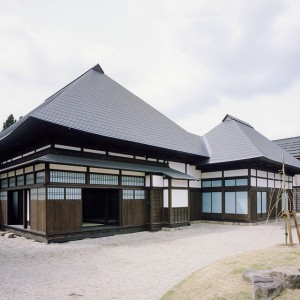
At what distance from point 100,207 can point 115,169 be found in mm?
5060

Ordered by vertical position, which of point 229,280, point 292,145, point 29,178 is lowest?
point 229,280

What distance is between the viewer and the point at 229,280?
527 centimetres

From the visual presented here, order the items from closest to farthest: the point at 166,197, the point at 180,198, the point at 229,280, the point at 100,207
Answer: the point at 229,280 < the point at 166,197 < the point at 180,198 < the point at 100,207

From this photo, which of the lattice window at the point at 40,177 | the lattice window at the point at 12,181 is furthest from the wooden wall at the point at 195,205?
the lattice window at the point at 12,181

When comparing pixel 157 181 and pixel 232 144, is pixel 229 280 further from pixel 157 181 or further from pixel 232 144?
pixel 232 144

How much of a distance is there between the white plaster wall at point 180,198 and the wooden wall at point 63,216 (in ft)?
16.5

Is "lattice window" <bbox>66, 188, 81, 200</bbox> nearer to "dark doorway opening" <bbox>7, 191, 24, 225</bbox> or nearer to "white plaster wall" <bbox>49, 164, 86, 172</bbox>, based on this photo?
"white plaster wall" <bbox>49, 164, 86, 172</bbox>

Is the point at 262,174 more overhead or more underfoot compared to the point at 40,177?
more underfoot

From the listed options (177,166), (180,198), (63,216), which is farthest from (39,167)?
(177,166)

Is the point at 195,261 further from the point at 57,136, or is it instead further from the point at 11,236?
the point at 11,236

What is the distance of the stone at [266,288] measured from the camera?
431 cm

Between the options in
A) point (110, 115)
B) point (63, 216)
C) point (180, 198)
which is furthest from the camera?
point (180, 198)

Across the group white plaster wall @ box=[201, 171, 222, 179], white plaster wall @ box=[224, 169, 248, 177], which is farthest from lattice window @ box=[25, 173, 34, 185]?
white plaster wall @ box=[224, 169, 248, 177]

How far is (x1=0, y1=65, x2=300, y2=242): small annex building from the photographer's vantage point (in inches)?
455
